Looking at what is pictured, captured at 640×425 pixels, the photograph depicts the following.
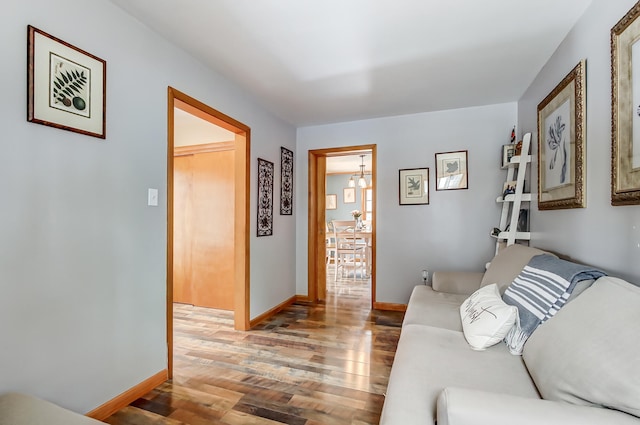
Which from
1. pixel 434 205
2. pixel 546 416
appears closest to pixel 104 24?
pixel 546 416

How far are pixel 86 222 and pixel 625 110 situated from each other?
266 cm

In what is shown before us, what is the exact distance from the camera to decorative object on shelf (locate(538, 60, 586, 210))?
5.79 feet

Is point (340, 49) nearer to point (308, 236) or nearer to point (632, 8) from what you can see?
point (632, 8)

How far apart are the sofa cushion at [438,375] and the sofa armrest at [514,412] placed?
15 cm

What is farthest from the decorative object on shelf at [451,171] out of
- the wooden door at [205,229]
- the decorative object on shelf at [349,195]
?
the decorative object on shelf at [349,195]

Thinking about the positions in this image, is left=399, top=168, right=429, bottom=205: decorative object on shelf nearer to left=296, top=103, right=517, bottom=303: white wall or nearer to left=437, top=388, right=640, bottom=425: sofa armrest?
left=296, top=103, right=517, bottom=303: white wall

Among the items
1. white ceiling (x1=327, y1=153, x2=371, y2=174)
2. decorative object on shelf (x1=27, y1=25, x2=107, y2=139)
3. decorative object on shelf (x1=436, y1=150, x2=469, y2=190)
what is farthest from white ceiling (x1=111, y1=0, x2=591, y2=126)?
white ceiling (x1=327, y1=153, x2=371, y2=174)

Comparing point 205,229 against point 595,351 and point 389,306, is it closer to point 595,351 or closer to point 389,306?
point 389,306

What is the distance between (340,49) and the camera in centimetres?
217

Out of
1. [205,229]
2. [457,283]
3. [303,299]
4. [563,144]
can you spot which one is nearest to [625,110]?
[563,144]

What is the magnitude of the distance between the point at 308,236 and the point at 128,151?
2.57 m

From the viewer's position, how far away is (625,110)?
1344 millimetres

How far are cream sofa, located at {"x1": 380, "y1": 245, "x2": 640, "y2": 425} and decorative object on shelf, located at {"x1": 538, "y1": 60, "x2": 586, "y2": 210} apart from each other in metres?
0.86

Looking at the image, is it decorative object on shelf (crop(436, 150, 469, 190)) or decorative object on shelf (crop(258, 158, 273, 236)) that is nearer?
decorative object on shelf (crop(258, 158, 273, 236))
